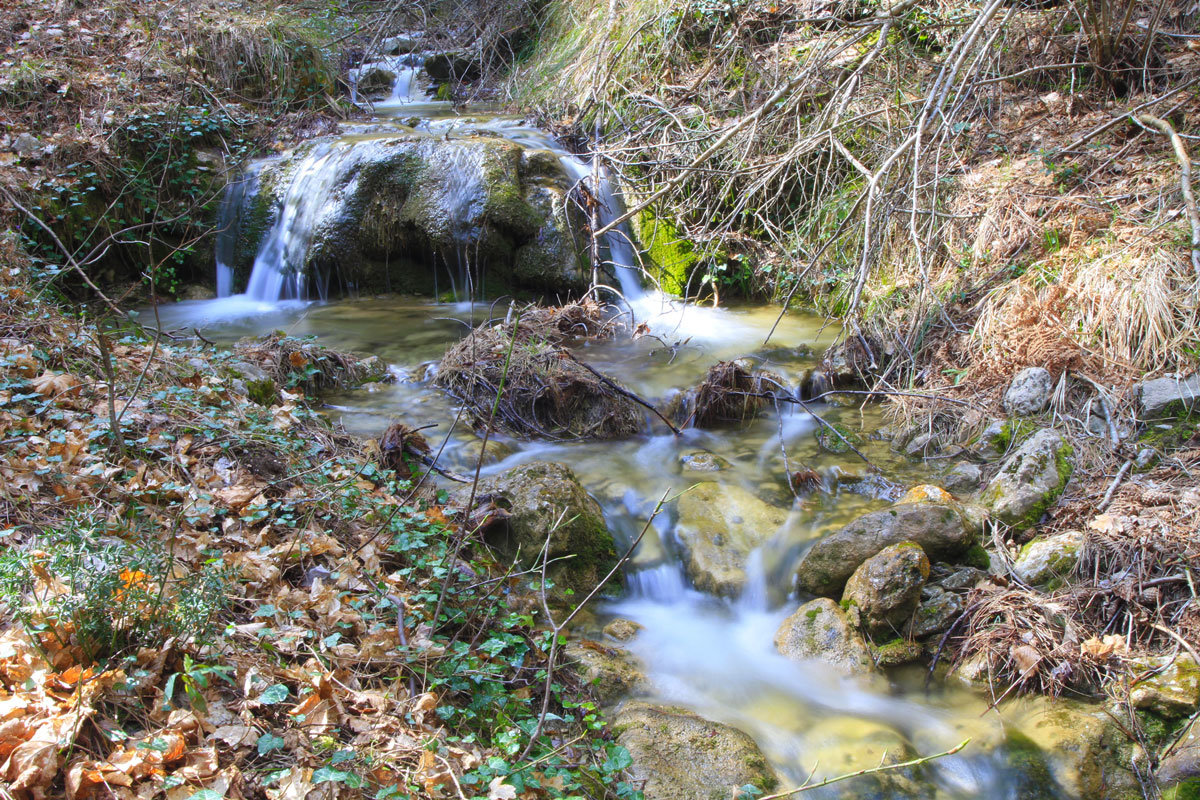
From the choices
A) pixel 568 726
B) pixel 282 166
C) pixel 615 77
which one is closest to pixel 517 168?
pixel 615 77

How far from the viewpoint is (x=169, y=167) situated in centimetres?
823

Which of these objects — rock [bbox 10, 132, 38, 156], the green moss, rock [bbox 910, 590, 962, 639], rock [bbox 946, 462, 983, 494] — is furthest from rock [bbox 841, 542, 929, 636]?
rock [bbox 10, 132, 38, 156]

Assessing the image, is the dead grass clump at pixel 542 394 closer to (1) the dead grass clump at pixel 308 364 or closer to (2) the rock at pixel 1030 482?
(1) the dead grass clump at pixel 308 364

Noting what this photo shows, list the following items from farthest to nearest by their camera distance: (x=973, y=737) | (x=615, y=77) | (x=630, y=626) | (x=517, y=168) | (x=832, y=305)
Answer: (x=615, y=77)
(x=517, y=168)
(x=832, y=305)
(x=630, y=626)
(x=973, y=737)

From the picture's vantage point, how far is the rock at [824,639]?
365 centimetres

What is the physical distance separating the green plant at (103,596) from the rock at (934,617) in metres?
3.11

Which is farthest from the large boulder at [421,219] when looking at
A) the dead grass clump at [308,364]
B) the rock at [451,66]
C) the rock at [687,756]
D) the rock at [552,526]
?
the rock at [687,756]

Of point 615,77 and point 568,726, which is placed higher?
point 615,77

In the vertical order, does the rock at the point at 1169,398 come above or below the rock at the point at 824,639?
above

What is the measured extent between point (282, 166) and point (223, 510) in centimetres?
658

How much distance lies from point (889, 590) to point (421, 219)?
6.40 metres

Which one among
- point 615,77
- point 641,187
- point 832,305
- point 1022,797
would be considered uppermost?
point 615,77

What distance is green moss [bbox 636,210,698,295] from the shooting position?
8.34 m

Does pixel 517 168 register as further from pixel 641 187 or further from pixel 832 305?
pixel 832 305
